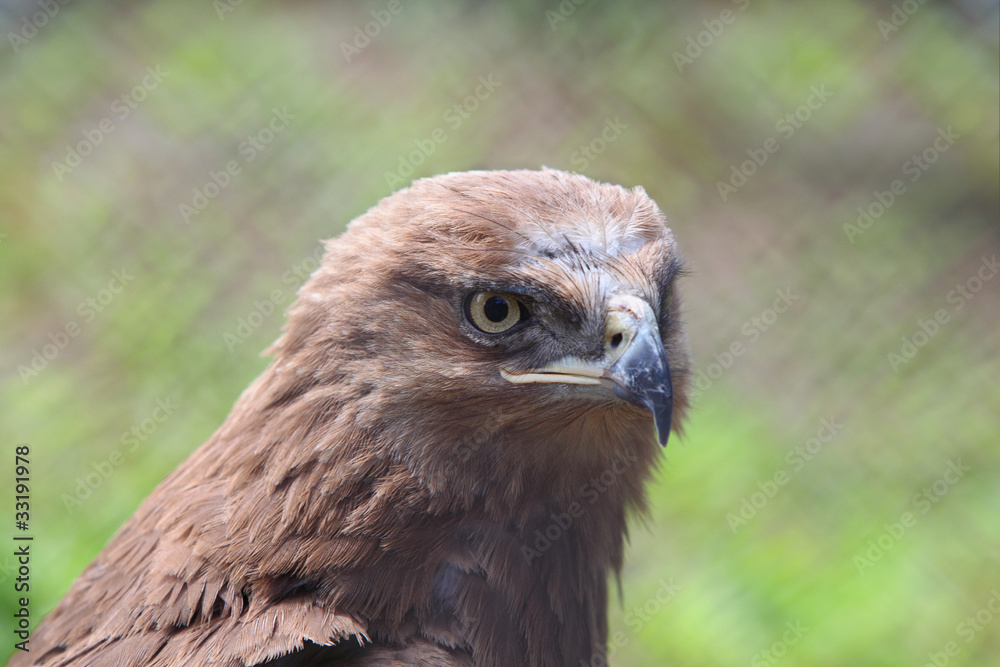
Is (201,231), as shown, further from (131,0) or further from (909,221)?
(909,221)

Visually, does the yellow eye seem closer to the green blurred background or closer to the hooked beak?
the hooked beak

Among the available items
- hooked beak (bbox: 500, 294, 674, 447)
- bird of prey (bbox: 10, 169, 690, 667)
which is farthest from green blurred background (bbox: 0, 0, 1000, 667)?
hooked beak (bbox: 500, 294, 674, 447)

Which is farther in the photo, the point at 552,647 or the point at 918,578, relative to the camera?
the point at 918,578

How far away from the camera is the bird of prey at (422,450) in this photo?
244cm

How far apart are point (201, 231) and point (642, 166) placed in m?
3.07

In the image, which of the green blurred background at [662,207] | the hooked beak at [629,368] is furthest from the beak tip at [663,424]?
the green blurred background at [662,207]

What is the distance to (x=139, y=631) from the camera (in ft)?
8.05

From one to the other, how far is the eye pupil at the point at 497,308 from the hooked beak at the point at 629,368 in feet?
0.47

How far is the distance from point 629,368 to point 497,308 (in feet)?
1.29

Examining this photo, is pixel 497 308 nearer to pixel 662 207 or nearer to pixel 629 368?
pixel 629 368

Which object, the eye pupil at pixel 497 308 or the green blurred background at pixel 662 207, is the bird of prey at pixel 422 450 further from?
the green blurred background at pixel 662 207

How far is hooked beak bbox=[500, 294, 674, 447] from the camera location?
236 centimetres

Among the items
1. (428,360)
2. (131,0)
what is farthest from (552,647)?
(131,0)

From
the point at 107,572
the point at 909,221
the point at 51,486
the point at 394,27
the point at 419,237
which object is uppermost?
the point at 909,221
